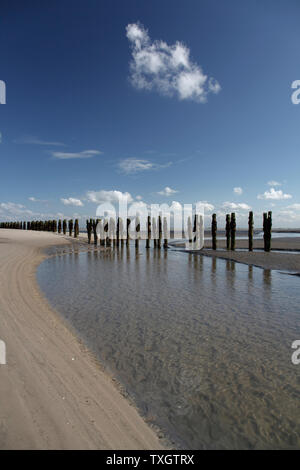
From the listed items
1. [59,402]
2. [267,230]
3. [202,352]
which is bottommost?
[202,352]

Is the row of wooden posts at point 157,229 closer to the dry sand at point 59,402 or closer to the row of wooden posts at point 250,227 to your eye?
the row of wooden posts at point 250,227

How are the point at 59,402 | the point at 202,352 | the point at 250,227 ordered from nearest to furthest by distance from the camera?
1. the point at 59,402
2. the point at 202,352
3. the point at 250,227

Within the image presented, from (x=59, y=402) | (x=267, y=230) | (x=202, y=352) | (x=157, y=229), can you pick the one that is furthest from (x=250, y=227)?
(x=59, y=402)

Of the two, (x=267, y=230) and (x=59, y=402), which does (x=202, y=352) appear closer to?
(x=59, y=402)

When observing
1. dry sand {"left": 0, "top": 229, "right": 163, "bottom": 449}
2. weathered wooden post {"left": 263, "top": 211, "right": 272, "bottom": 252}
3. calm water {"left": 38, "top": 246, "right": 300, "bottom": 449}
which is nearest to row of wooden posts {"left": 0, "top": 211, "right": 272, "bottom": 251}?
weathered wooden post {"left": 263, "top": 211, "right": 272, "bottom": 252}

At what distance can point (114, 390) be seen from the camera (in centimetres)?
312

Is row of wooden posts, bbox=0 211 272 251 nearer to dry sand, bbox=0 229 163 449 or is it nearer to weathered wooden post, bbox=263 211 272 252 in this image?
weathered wooden post, bbox=263 211 272 252

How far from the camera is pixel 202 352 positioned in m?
4.26

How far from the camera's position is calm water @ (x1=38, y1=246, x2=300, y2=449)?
2.66 m

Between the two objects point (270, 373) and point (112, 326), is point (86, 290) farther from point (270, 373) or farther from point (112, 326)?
point (270, 373)

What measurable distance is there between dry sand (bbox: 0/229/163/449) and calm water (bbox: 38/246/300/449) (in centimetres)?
34

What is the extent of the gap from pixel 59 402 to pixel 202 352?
8.77ft
